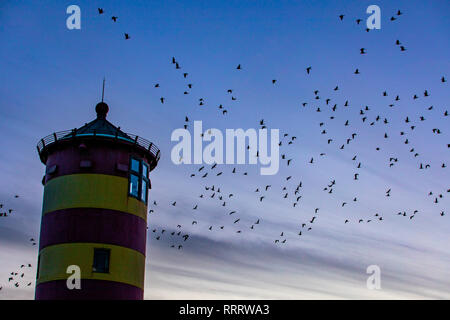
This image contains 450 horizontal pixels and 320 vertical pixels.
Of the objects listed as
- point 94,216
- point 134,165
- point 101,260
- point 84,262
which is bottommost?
point 84,262

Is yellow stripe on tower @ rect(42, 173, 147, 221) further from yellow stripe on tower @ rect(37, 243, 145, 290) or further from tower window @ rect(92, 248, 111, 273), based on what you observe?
tower window @ rect(92, 248, 111, 273)

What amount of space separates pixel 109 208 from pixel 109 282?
3.85 m

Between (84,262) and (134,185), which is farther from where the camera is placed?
(134,185)

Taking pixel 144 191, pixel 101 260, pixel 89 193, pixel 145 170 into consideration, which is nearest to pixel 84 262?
pixel 101 260

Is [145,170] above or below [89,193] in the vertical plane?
above

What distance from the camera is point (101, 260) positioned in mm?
32750

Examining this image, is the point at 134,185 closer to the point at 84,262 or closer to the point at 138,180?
the point at 138,180

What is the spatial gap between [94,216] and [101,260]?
231 centimetres

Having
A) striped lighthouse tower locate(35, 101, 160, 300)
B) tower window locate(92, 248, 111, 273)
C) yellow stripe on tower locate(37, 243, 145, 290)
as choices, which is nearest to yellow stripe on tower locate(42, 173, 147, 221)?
striped lighthouse tower locate(35, 101, 160, 300)

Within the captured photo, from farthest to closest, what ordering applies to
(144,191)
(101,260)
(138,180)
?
1. (144,191)
2. (138,180)
3. (101,260)

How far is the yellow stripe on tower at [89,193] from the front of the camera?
33.5m
